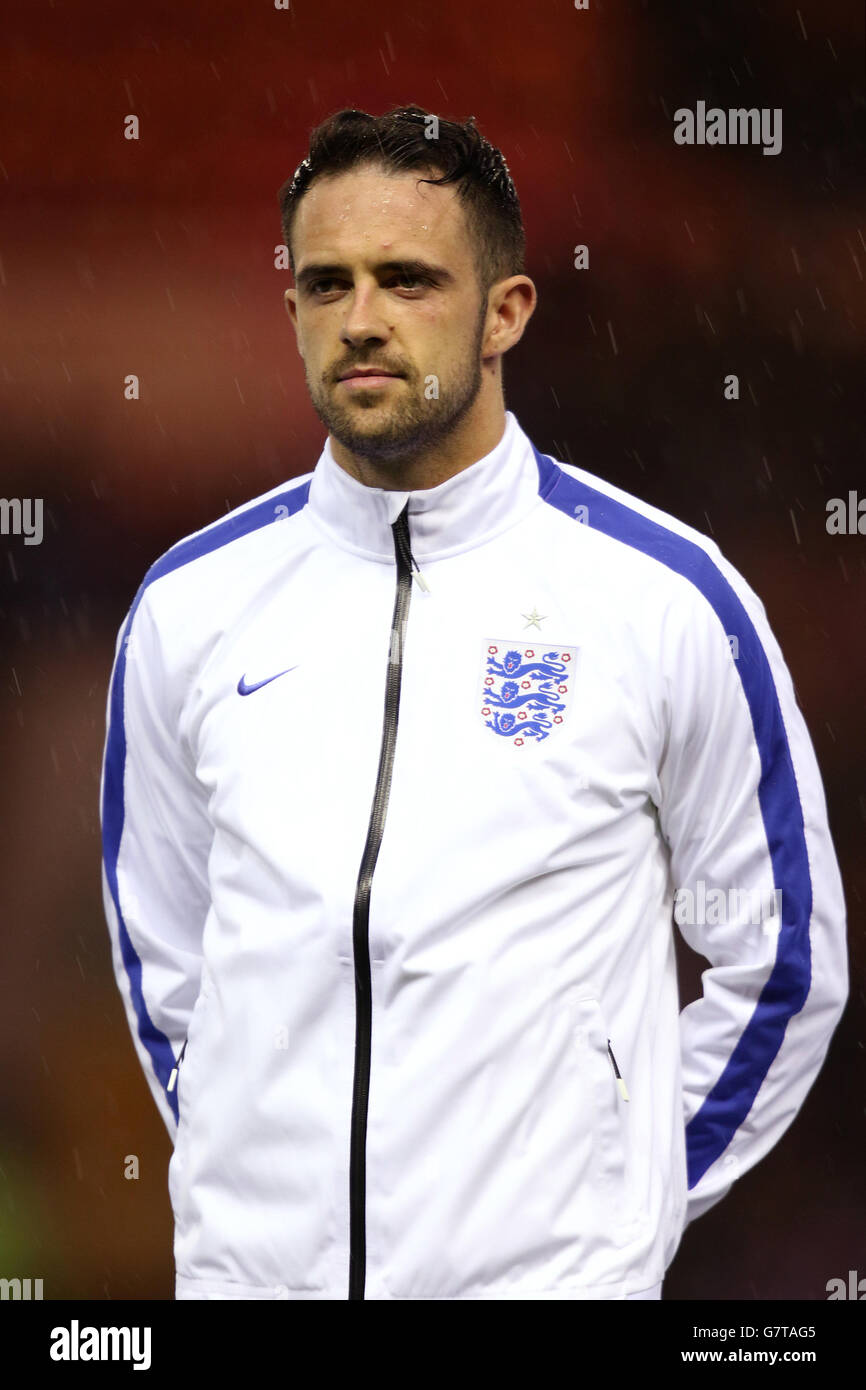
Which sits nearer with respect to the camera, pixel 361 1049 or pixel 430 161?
pixel 361 1049

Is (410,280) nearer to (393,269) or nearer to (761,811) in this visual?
(393,269)

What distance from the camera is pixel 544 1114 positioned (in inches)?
76.5

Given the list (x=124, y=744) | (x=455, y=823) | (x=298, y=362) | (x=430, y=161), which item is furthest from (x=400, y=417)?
(x=298, y=362)

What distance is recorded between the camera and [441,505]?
210cm

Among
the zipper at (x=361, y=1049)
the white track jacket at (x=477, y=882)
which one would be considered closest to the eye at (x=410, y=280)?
the white track jacket at (x=477, y=882)

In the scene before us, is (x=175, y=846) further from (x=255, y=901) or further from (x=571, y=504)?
(x=571, y=504)

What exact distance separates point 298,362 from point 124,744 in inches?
39.3

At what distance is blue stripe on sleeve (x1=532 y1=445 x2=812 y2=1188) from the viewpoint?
2084mm

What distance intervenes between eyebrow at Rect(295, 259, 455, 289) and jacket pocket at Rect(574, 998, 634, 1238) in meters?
0.84

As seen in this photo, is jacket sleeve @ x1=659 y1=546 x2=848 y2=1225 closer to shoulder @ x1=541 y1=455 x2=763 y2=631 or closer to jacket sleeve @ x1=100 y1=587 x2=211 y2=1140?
shoulder @ x1=541 y1=455 x2=763 y2=631

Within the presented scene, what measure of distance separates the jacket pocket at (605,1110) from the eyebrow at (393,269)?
838 mm

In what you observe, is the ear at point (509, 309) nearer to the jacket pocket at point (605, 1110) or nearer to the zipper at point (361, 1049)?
the zipper at point (361, 1049)

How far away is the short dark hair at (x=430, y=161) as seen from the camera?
2.12 m

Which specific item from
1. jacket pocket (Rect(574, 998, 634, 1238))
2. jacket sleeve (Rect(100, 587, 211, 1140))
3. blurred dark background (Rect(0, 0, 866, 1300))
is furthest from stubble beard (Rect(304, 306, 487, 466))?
blurred dark background (Rect(0, 0, 866, 1300))
